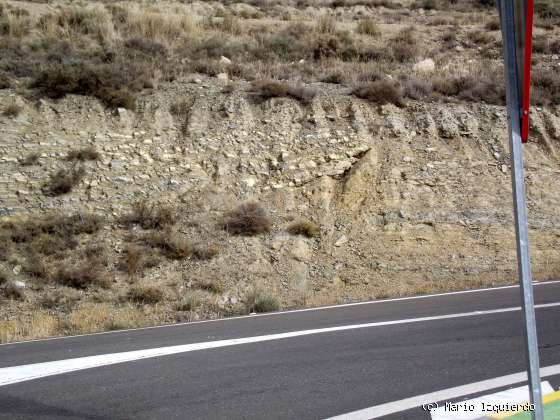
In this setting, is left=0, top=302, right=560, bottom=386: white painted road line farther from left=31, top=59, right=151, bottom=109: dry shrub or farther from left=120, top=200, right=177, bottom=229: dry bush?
left=31, top=59, right=151, bottom=109: dry shrub

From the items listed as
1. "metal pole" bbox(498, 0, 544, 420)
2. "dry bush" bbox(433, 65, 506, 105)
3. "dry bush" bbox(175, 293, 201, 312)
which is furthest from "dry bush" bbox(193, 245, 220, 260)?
"metal pole" bbox(498, 0, 544, 420)

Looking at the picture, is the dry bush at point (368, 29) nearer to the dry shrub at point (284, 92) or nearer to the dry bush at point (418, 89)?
the dry bush at point (418, 89)

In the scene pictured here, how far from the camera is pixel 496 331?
7461 mm

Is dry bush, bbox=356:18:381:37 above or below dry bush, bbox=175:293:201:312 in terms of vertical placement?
above

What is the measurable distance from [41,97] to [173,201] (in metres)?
6.21

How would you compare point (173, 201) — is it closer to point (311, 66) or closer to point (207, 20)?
point (311, 66)

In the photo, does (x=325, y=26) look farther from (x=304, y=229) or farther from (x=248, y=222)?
(x=248, y=222)

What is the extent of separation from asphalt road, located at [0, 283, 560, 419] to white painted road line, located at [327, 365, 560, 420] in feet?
0.33

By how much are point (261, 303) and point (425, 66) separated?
620 inches

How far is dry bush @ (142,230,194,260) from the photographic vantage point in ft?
48.1

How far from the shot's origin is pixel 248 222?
51.3ft

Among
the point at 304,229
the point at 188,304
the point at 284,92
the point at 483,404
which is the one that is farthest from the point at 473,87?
the point at 483,404

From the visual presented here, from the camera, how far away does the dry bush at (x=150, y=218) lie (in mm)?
15625

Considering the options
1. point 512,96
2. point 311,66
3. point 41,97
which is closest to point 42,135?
point 41,97
